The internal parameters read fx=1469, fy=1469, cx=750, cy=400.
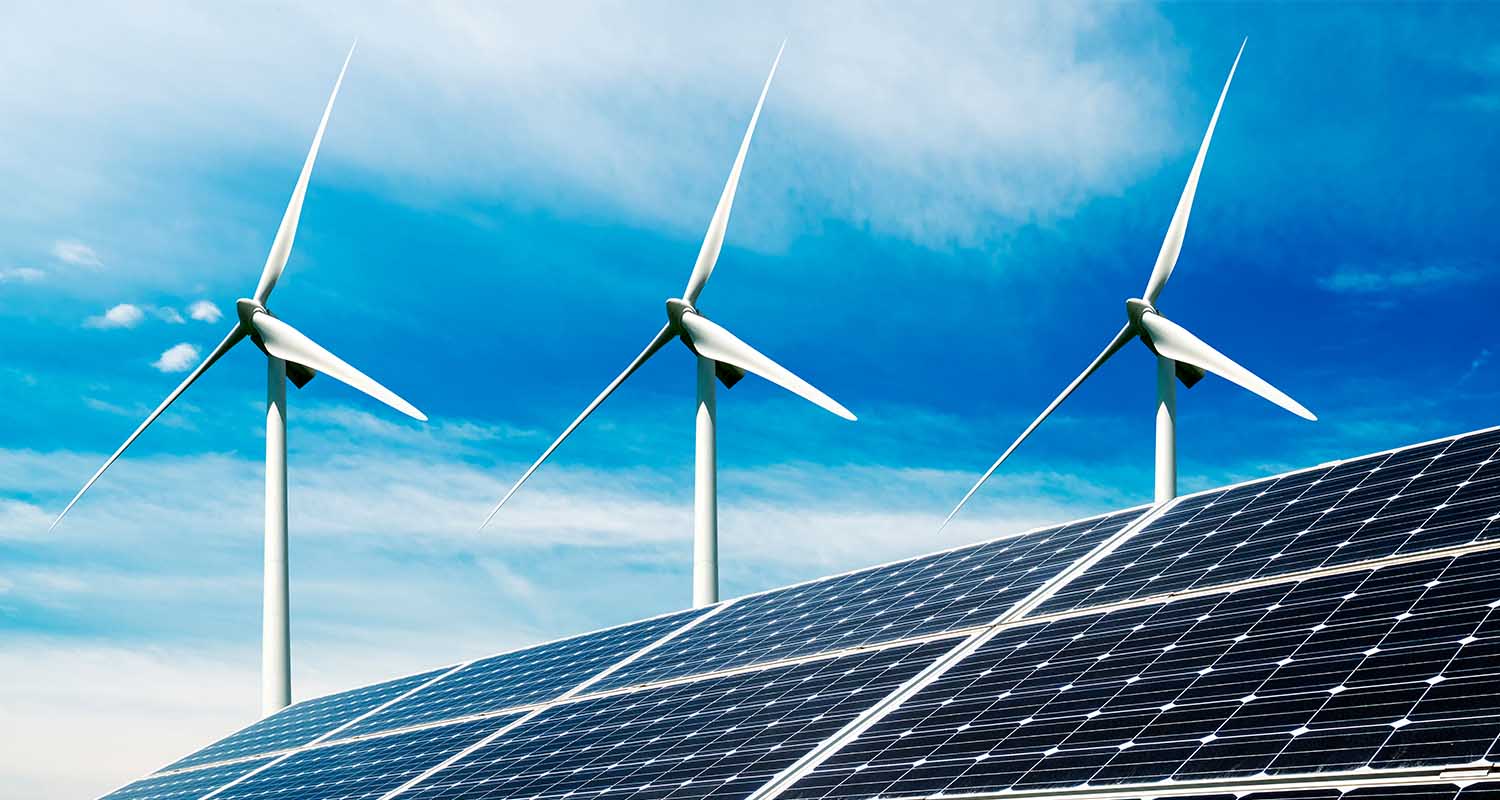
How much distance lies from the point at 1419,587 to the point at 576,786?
49.0 feet

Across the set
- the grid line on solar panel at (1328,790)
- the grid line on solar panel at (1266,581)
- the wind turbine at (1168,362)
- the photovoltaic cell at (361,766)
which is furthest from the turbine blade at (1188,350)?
the grid line on solar panel at (1328,790)

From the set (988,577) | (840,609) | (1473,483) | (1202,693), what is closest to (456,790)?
(840,609)

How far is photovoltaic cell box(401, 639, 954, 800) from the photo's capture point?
25.4 metres

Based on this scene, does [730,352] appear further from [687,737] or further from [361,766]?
[687,737]

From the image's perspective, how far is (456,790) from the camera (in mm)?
30406

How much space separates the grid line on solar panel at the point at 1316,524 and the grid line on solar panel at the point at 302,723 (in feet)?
91.2

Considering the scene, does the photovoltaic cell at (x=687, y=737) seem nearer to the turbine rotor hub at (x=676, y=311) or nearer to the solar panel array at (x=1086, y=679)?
the solar panel array at (x=1086, y=679)

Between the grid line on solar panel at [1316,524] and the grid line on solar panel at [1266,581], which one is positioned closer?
the grid line on solar panel at [1266,581]

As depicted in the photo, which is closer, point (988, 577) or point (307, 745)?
point (988, 577)

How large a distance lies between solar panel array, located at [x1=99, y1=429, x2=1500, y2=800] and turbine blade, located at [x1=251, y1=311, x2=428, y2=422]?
19.7 meters

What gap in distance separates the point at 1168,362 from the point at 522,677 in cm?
2394

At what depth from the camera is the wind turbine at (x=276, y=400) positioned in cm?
5822

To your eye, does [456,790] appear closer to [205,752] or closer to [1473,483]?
[1473,483]

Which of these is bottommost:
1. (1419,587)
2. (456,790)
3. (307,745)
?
(1419,587)
